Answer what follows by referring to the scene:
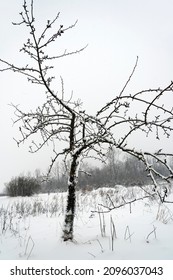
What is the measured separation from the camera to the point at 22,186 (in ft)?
54.5

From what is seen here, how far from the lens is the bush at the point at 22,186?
1647 cm

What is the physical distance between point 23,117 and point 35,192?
14.5 meters

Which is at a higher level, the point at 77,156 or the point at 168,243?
the point at 77,156

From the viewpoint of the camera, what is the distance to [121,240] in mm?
3254

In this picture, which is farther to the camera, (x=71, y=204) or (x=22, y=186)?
(x=22, y=186)

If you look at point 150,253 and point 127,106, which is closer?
point 150,253

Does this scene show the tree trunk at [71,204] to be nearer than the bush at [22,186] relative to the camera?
Yes

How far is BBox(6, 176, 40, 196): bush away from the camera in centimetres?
1647

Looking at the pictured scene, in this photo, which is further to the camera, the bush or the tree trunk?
the bush

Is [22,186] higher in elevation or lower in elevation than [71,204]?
higher
